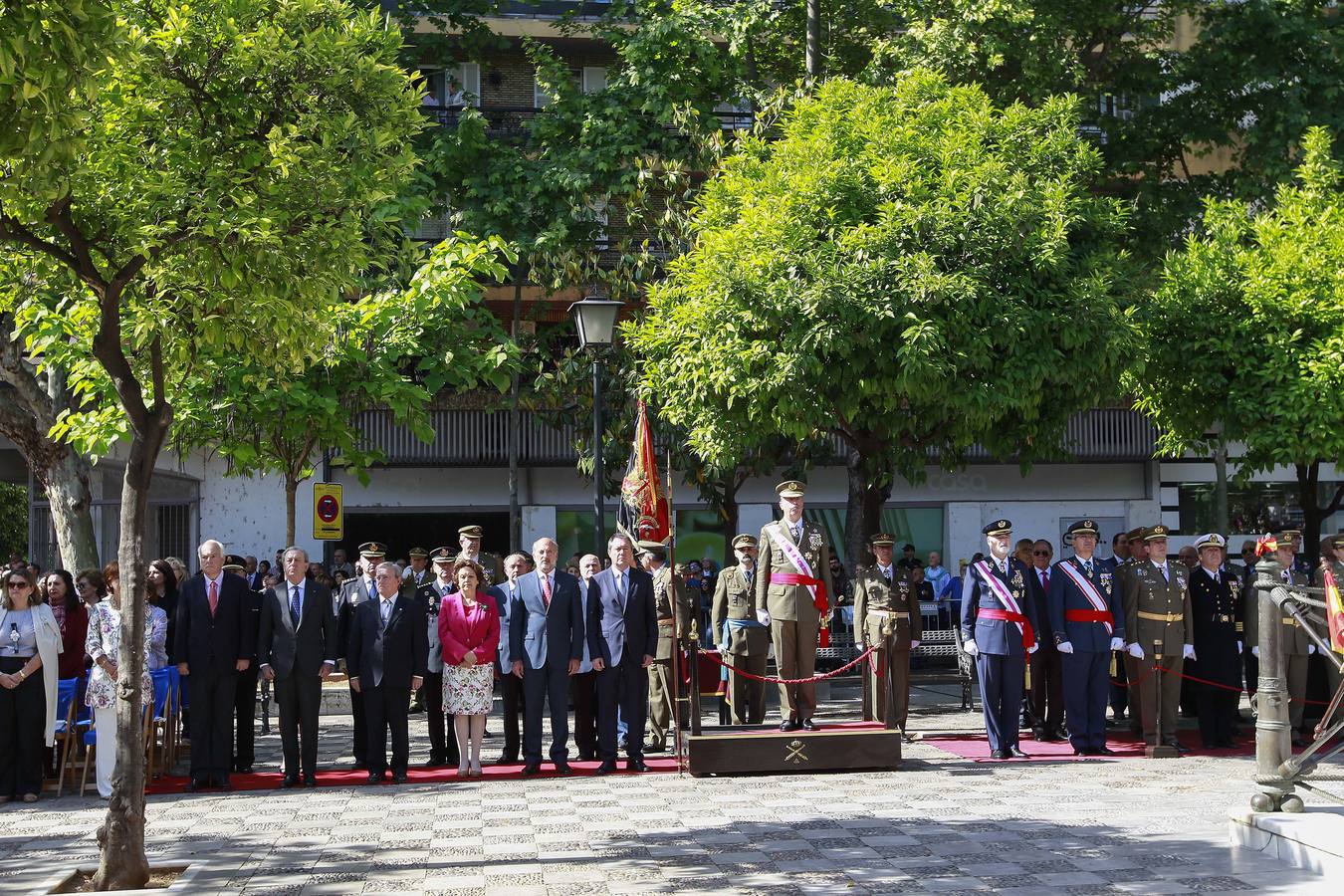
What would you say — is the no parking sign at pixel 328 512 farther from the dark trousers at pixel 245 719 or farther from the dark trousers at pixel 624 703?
the dark trousers at pixel 624 703

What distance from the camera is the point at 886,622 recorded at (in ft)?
45.1

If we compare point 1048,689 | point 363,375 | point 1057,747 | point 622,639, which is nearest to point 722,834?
point 622,639

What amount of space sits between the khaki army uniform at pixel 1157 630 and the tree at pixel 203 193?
822 centimetres

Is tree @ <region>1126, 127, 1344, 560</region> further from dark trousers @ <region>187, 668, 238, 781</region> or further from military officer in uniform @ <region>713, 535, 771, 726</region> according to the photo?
dark trousers @ <region>187, 668, 238, 781</region>

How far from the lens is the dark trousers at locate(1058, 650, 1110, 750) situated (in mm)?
13242

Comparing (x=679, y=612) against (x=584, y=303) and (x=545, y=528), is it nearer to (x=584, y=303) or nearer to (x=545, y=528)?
(x=584, y=303)

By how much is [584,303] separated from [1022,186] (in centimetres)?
491

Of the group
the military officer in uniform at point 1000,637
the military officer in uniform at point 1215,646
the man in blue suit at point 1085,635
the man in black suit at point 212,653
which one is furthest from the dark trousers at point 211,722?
the military officer in uniform at point 1215,646

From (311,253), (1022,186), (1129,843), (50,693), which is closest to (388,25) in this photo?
(311,253)

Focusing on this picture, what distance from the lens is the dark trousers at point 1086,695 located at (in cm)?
1324

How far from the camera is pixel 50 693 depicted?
11.7 m

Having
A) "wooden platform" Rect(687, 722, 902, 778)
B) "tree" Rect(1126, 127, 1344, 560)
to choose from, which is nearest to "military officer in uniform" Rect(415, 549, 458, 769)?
"wooden platform" Rect(687, 722, 902, 778)

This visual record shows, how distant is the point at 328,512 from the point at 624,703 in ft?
27.3

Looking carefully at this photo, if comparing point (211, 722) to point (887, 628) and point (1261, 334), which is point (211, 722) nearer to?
point (887, 628)
